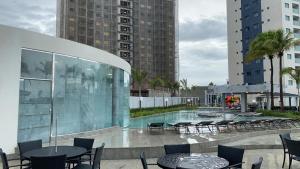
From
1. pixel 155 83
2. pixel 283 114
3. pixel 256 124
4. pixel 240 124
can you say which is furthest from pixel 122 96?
pixel 155 83

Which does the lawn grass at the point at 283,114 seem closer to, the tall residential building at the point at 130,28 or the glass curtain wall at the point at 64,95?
the glass curtain wall at the point at 64,95

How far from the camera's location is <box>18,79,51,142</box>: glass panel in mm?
10680

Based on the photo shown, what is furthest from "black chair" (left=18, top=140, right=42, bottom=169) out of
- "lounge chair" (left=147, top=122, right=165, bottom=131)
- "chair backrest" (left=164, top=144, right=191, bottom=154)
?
"lounge chair" (left=147, top=122, right=165, bottom=131)

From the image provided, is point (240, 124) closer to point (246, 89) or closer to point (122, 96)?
point (122, 96)

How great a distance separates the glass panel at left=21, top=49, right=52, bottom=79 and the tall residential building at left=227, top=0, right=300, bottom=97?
134 ft

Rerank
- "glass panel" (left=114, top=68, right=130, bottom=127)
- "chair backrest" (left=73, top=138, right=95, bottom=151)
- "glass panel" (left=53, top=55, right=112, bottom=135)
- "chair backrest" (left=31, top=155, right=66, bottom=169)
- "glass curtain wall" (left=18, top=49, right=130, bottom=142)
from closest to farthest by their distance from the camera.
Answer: "chair backrest" (left=31, top=155, right=66, bottom=169)
"chair backrest" (left=73, top=138, right=95, bottom=151)
"glass curtain wall" (left=18, top=49, right=130, bottom=142)
"glass panel" (left=53, top=55, right=112, bottom=135)
"glass panel" (left=114, top=68, right=130, bottom=127)

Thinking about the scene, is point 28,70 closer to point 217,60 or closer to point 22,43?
point 22,43

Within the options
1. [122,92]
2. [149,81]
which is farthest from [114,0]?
[122,92]

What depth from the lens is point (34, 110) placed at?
438 inches

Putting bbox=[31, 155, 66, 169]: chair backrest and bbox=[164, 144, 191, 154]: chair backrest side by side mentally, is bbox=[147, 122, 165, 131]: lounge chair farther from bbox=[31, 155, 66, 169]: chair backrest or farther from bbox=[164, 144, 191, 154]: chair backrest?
bbox=[31, 155, 66, 169]: chair backrest

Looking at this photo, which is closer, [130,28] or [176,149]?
[176,149]

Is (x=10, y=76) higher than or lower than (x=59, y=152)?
higher

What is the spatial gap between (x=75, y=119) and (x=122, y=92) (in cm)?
539

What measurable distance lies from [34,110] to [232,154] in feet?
26.1
